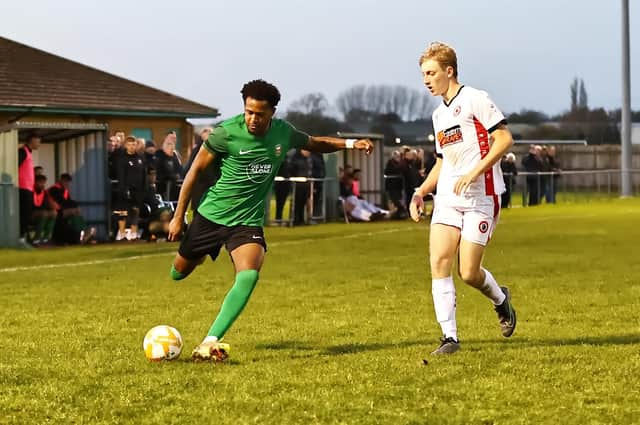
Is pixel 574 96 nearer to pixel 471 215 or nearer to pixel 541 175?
pixel 541 175

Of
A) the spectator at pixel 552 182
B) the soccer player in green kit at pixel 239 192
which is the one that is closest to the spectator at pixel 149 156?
the soccer player in green kit at pixel 239 192

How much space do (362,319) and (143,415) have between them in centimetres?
468

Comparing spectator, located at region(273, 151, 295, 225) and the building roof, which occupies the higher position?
the building roof

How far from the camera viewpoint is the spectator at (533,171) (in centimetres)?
3925

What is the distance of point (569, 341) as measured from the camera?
9.18 meters

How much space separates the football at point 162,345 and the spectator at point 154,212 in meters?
15.6

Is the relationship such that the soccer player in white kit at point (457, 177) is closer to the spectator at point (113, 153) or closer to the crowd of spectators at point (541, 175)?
the spectator at point (113, 153)

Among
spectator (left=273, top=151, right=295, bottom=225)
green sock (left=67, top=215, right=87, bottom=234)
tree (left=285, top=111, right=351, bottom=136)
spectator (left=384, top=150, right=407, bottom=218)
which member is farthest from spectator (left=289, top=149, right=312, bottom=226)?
tree (left=285, top=111, right=351, bottom=136)

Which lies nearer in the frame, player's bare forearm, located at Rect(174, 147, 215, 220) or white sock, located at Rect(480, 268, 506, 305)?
player's bare forearm, located at Rect(174, 147, 215, 220)

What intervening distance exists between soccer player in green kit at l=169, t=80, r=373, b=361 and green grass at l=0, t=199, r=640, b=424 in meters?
0.63

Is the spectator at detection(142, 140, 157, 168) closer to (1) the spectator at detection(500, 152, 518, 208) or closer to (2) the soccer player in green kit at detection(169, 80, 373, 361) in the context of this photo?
(1) the spectator at detection(500, 152, 518, 208)

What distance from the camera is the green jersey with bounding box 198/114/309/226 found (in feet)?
28.2

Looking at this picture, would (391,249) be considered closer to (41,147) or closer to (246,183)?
(41,147)

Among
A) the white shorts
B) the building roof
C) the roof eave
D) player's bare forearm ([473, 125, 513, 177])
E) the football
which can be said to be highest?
the building roof
